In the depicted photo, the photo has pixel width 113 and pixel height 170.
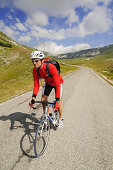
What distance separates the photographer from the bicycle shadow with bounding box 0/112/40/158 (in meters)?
3.40

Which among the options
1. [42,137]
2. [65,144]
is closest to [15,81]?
[42,137]

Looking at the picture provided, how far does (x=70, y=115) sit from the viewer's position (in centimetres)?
593

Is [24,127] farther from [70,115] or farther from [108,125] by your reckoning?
[108,125]

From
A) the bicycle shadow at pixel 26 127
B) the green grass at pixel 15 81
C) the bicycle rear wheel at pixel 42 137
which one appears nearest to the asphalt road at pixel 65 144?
the bicycle shadow at pixel 26 127

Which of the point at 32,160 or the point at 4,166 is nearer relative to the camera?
the point at 4,166

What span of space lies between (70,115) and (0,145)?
3.62m

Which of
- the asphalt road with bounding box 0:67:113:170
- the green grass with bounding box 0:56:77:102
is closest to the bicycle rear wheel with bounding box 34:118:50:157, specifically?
the asphalt road with bounding box 0:67:113:170

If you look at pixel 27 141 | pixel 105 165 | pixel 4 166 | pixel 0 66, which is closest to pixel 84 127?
pixel 105 165

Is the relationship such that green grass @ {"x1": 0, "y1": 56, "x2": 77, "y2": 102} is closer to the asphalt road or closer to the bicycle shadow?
the bicycle shadow

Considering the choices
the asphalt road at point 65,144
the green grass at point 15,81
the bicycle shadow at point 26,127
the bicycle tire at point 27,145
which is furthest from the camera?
the green grass at point 15,81

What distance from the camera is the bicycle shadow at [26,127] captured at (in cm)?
340

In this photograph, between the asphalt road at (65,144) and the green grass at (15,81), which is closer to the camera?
the asphalt road at (65,144)

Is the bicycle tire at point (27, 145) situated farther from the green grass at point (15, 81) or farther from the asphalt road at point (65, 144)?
the green grass at point (15, 81)

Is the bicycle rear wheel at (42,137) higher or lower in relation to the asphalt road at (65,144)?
higher
